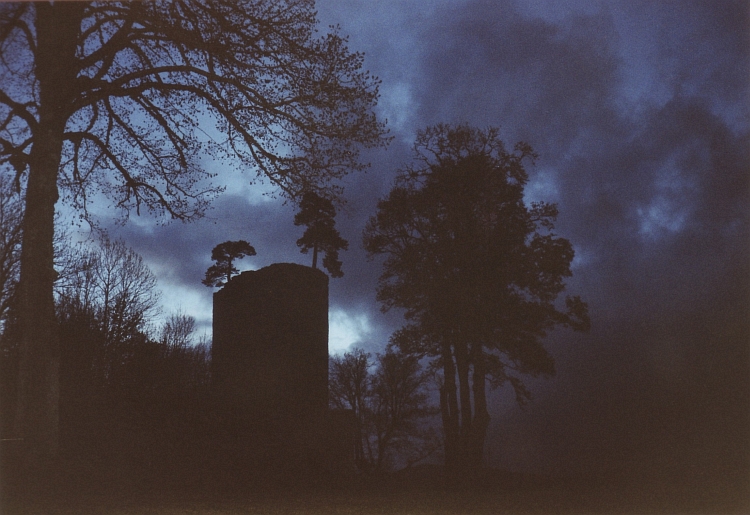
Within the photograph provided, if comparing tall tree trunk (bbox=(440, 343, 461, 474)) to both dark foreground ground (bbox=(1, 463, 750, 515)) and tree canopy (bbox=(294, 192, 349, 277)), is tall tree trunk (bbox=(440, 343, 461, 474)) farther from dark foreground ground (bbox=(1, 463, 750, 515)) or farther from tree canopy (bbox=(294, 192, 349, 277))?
tree canopy (bbox=(294, 192, 349, 277))

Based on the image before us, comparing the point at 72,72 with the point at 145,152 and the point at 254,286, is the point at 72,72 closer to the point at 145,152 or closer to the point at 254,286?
the point at 145,152

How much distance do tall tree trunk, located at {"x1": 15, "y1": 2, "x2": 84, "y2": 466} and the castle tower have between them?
336 inches

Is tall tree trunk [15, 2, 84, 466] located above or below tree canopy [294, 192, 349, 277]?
below

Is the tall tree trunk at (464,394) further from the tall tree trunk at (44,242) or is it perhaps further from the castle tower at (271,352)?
the tall tree trunk at (44,242)

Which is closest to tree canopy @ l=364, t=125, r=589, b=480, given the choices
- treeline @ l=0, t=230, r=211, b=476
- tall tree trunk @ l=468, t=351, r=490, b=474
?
tall tree trunk @ l=468, t=351, r=490, b=474

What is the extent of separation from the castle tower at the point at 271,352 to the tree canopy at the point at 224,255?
12212mm

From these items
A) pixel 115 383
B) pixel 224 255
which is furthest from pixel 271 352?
pixel 224 255

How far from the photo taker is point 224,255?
33125 mm

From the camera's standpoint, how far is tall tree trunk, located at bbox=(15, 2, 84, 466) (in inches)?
408

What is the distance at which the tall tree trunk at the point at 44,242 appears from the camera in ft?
34.0

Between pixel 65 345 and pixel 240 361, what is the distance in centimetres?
640

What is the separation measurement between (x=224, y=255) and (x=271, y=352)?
1451 cm

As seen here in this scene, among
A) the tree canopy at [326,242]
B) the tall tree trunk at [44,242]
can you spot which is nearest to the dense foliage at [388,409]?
the tree canopy at [326,242]

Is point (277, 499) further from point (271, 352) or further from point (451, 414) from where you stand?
point (451, 414)
